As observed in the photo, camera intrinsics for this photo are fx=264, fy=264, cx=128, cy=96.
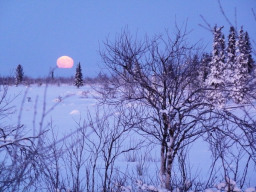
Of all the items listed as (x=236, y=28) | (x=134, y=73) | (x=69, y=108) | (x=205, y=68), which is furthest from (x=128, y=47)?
(x=69, y=108)

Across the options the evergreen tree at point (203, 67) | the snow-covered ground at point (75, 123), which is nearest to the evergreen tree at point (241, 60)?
the snow-covered ground at point (75, 123)

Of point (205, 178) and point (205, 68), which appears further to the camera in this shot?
point (205, 178)

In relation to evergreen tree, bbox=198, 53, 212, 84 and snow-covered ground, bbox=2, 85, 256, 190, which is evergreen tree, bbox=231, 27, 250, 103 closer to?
snow-covered ground, bbox=2, 85, 256, 190

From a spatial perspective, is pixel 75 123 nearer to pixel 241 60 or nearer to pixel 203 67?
pixel 203 67

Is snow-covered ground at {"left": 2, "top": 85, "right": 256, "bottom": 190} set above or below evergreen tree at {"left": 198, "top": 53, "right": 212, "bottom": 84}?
below

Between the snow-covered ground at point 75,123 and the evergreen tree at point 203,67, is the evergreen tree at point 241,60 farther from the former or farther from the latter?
the evergreen tree at point 203,67

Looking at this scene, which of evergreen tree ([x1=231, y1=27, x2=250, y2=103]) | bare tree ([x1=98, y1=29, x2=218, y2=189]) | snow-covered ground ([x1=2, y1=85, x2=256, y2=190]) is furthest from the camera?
bare tree ([x1=98, y1=29, x2=218, y2=189])

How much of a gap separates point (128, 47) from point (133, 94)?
4.55 feet

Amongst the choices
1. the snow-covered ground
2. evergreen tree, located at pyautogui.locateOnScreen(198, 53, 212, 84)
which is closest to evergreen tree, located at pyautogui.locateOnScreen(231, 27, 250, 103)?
the snow-covered ground

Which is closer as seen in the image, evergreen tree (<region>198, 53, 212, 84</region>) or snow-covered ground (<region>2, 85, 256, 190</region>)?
snow-covered ground (<region>2, 85, 256, 190</region>)

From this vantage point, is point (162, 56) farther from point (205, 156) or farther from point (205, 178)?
point (205, 156)

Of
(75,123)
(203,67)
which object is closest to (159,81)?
(203,67)

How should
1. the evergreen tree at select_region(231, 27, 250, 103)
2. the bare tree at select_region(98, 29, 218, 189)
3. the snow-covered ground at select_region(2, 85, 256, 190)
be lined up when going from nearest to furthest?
the snow-covered ground at select_region(2, 85, 256, 190)
the evergreen tree at select_region(231, 27, 250, 103)
the bare tree at select_region(98, 29, 218, 189)

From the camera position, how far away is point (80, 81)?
60.5 metres
